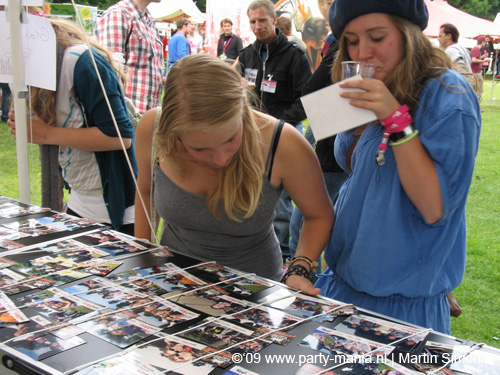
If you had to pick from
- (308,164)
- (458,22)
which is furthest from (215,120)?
(458,22)

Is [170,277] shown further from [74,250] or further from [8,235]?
[8,235]

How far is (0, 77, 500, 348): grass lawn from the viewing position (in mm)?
2835

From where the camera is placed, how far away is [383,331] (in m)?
1.06

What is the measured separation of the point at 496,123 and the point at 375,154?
35.1 ft

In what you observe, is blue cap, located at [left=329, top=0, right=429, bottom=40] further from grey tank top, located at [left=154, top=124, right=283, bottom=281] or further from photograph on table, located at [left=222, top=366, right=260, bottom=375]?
photograph on table, located at [left=222, top=366, right=260, bottom=375]

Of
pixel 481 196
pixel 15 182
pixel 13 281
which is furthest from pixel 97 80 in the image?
pixel 481 196

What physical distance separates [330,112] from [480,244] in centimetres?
339

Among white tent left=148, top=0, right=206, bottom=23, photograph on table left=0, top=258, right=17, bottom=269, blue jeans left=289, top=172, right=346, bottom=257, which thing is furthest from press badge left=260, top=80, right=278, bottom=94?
white tent left=148, top=0, right=206, bottom=23

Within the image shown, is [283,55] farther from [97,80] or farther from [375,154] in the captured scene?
[375,154]

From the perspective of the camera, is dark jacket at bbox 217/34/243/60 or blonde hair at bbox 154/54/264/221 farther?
dark jacket at bbox 217/34/243/60

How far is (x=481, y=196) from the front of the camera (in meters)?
5.45

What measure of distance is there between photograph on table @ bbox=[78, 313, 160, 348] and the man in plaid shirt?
2589 mm

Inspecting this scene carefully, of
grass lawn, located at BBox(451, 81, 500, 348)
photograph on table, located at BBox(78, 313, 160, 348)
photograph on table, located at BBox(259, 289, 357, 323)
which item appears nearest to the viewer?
photograph on table, located at BBox(78, 313, 160, 348)

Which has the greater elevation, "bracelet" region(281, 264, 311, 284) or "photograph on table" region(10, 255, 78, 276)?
"photograph on table" region(10, 255, 78, 276)
